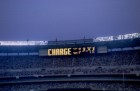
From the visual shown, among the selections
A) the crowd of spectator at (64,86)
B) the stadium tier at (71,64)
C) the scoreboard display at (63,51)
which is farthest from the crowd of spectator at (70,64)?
the crowd of spectator at (64,86)

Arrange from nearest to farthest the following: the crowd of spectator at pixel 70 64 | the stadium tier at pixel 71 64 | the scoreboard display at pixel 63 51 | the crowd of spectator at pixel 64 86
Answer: the crowd of spectator at pixel 64 86 < the stadium tier at pixel 71 64 < the crowd of spectator at pixel 70 64 < the scoreboard display at pixel 63 51

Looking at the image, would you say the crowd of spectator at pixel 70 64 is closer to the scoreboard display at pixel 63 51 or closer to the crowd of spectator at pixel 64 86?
the scoreboard display at pixel 63 51

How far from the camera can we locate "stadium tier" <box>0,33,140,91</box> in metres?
76.2

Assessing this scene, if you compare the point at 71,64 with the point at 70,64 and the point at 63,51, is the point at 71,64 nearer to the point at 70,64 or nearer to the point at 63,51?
the point at 70,64

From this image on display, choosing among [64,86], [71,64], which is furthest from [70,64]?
[64,86]

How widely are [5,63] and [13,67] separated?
3.45m

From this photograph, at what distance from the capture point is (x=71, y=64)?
278 ft

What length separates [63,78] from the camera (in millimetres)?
81438

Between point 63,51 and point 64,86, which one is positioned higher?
point 63,51

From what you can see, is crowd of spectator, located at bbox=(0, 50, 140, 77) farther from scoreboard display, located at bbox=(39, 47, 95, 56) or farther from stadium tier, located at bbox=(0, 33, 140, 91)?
scoreboard display, located at bbox=(39, 47, 95, 56)

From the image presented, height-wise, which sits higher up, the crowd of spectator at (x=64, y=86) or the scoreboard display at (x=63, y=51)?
the scoreboard display at (x=63, y=51)

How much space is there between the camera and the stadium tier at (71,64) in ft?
250

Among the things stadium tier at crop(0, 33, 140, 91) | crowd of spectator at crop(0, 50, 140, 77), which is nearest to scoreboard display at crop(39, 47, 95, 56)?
stadium tier at crop(0, 33, 140, 91)

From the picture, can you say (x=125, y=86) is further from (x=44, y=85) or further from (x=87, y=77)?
(x=44, y=85)
